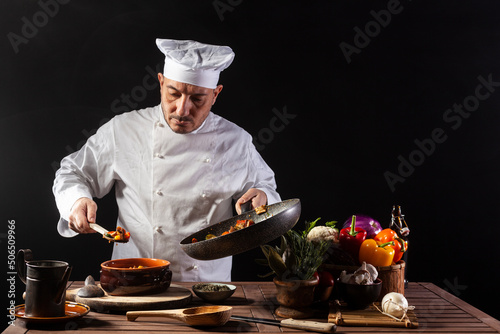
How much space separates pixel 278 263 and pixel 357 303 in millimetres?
320

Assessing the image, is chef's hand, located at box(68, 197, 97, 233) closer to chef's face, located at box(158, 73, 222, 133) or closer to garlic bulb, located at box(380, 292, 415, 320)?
chef's face, located at box(158, 73, 222, 133)

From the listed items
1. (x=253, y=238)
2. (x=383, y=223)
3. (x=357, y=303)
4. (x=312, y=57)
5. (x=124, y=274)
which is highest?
(x=312, y=57)

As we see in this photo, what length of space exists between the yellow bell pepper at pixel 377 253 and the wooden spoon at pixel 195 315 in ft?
1.87

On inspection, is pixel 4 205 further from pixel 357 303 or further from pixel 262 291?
pixel 357 303

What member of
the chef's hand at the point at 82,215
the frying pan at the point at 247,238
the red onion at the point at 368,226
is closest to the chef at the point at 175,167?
the chef's hand at the point at 82,215

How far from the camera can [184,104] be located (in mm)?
2730

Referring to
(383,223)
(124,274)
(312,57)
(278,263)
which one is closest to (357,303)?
(278,263)

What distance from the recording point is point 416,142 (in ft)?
11.6

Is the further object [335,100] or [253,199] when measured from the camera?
[335,100]

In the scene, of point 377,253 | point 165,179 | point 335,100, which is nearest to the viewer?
point 377,253

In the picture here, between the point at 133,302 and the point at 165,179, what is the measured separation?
115 cm

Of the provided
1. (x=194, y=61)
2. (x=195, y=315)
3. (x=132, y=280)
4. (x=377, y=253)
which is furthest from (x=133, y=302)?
(x=194, y=61)

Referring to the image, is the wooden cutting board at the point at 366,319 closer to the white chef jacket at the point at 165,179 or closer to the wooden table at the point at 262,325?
the wooden table at the point at 262,325

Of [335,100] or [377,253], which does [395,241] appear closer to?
[377,253]
